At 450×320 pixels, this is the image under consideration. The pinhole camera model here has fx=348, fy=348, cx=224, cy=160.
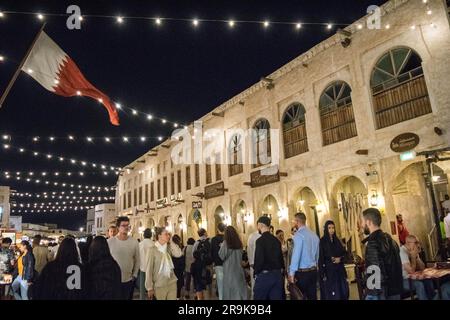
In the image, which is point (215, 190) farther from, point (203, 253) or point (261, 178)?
point (203, 253)

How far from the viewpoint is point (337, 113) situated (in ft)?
44.2

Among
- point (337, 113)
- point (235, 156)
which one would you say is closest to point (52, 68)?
point (337, 113)

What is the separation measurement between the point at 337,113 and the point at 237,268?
9204 mm

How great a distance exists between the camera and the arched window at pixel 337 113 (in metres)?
13.0

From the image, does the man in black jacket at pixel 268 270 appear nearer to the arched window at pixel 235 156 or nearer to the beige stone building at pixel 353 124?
the beige stone building at pixel 353 124

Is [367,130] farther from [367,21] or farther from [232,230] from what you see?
[232,230]

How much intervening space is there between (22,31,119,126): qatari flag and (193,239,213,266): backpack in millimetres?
4897

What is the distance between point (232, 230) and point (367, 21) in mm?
9901

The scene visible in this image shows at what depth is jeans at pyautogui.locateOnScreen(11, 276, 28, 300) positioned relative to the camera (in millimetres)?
7062

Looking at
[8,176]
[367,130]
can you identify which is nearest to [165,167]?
[8,176]

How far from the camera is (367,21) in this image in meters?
12.3

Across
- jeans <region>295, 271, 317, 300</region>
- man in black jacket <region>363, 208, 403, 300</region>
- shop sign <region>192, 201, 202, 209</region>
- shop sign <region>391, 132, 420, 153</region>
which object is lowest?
jeans <region>295, 271, 317, 300</region>

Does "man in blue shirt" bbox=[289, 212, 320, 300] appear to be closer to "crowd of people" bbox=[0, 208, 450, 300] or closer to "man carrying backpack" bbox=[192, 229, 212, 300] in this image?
"crowd of people" bbox=[0, 208, 450, 300]

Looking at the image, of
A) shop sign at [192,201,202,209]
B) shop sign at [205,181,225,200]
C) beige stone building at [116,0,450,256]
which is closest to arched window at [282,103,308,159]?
beige stone building at [116,0,450,256]
